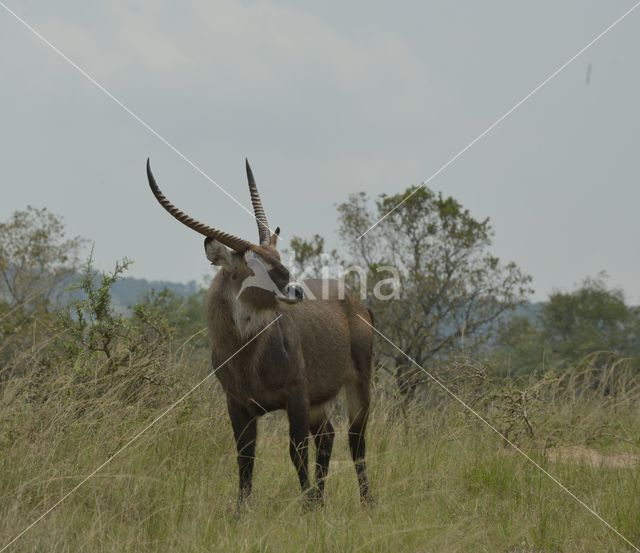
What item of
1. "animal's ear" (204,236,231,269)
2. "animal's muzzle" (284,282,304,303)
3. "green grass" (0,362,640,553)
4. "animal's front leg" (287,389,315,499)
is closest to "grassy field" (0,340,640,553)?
"green grass" (0,362,640,553)

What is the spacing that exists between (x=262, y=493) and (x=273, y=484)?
262mm

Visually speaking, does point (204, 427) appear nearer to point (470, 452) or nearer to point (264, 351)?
point (264, 351)

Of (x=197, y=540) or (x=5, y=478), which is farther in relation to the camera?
(x=5, y=478)

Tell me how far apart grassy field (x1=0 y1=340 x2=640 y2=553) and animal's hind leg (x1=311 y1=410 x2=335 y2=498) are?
0.46 ft

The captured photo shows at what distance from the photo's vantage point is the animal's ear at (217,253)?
6.32 m

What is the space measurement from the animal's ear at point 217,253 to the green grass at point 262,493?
144 cm

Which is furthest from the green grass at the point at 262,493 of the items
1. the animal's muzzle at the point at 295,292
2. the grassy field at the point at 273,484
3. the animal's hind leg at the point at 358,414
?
the animal's muzzle at the point at 295,292

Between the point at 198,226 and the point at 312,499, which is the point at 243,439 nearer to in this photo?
the point at 312,499

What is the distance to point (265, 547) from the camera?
4793 mm

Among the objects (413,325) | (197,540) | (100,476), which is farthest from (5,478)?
(413,325)

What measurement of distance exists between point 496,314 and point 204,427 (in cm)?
1345

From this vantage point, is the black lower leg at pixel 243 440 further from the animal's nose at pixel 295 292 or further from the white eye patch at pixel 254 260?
the white eye patch at pixel 254 260

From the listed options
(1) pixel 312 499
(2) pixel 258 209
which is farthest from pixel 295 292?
(1) pixel 312 499

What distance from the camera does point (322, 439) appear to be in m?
7.19
